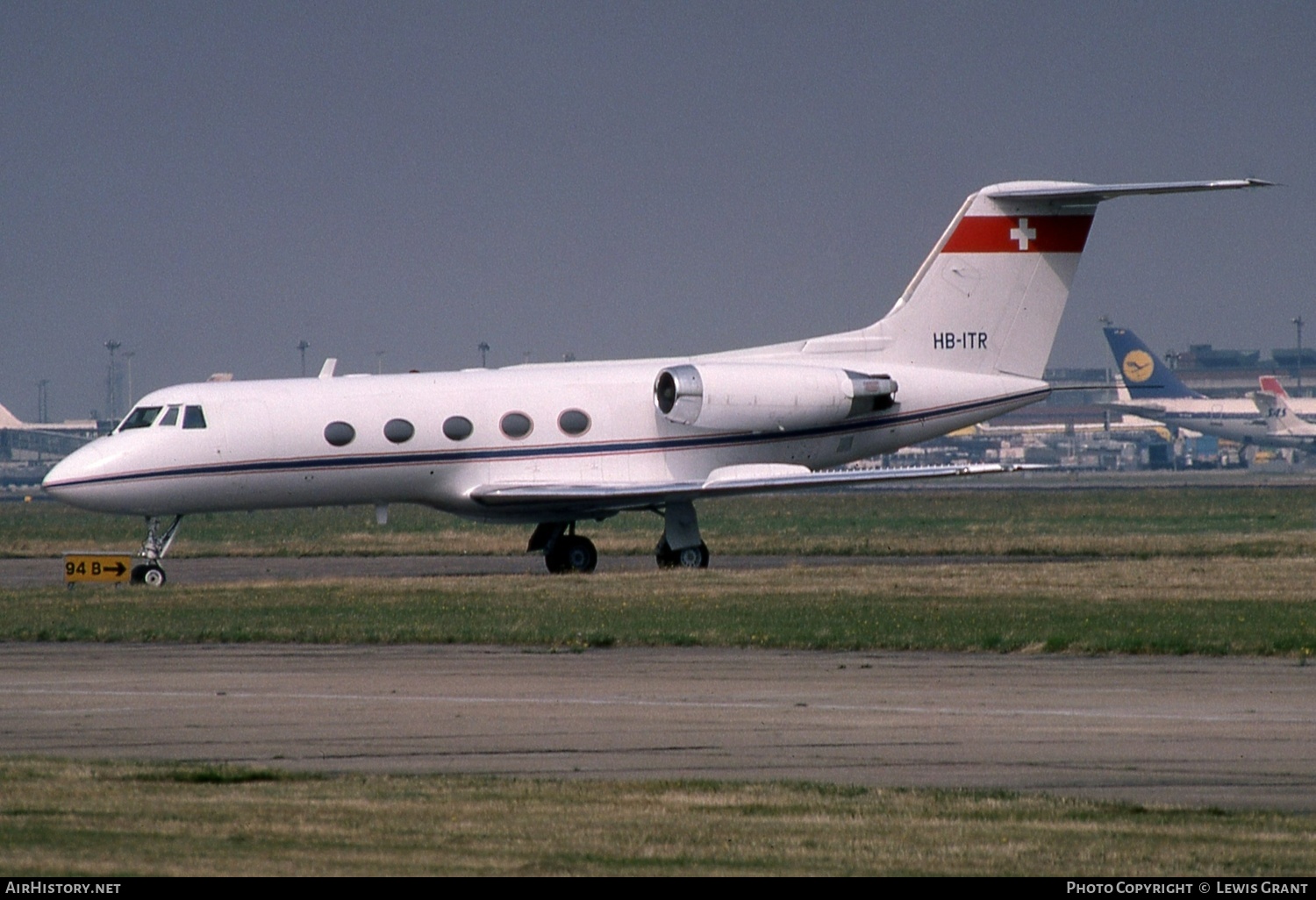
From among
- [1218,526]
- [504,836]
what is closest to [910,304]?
[1218,526]

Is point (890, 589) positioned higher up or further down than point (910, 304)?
further down

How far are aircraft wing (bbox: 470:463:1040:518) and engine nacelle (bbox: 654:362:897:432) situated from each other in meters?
1.09

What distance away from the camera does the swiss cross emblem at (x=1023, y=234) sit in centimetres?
3319

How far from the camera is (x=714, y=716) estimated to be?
14.0 meters

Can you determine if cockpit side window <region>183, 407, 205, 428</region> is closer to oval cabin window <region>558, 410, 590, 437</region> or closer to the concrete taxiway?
oval cabin window <region>558, 410, 590, 437</region>

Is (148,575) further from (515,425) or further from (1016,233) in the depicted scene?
(1016,233)

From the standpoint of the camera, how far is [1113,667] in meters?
16.9

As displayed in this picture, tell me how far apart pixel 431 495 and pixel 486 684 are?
1475 centimetres

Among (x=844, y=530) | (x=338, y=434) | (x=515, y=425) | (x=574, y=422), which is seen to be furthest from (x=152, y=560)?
(x=844, y=530)

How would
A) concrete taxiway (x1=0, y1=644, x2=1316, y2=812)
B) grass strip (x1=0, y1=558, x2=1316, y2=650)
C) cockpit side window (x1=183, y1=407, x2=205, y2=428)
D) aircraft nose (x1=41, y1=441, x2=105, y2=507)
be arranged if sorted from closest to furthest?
concrete taxiway (x1=0, y1=644, x2=1316, y2=812), grass strip (x1=0, y1=558, x2=1316, y2=650), aircraft nose (x1=41, y1=441, x2=105, y2=507), cockpit side window (x1=183, y1=407, x2=205, y2=428)

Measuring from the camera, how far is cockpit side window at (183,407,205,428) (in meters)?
29.2

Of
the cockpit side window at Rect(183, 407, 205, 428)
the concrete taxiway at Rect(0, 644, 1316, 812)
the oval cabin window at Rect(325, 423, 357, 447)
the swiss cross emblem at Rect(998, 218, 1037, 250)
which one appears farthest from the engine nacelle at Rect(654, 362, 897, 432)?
the concrete taxiway at Rect(0, 644, 1316, 812)

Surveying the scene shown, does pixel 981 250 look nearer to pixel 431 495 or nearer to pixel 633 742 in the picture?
pixel 431 495

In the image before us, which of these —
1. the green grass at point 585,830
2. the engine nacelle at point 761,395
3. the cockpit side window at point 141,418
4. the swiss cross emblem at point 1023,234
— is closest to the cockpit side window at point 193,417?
the cockpit side window at point 141,418
